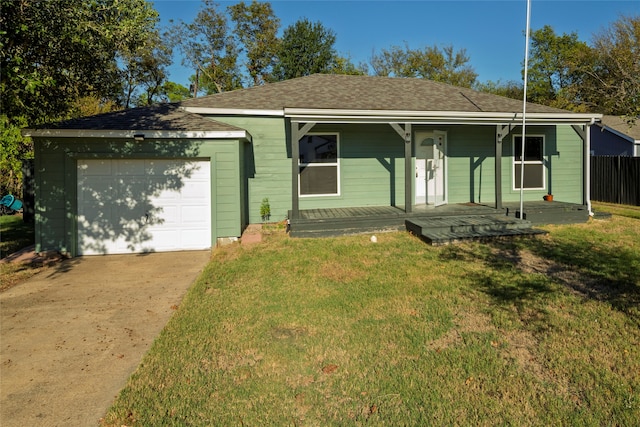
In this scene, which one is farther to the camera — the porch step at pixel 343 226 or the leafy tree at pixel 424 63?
the leafy tree at pixel 424 63

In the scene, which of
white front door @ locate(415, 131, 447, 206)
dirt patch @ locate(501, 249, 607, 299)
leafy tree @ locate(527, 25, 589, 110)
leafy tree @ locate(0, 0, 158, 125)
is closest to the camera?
dirt patch @ locate(501, 249, 607, 299)

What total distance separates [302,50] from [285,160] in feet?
59.0

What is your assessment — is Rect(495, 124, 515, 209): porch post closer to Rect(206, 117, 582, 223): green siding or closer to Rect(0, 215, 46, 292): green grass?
Rect(206, 117, 582, 223): green siding

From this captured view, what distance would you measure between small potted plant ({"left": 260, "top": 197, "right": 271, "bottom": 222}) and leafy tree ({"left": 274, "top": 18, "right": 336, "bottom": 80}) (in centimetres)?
1733

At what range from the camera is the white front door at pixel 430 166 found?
1060 centimetres

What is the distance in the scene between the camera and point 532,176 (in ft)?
37.0

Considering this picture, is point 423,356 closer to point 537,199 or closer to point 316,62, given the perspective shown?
point 537,199

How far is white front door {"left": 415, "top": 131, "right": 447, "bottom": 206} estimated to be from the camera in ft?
34.8

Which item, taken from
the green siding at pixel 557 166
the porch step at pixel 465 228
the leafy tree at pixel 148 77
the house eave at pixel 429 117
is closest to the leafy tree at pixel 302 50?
the leafy tree at pixel 148 77

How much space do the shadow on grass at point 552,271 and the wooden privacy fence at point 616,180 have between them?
9471 millimetres

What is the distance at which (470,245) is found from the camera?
7.38m

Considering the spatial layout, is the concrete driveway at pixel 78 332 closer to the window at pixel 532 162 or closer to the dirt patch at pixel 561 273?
the dirt patch at pixel 561 273

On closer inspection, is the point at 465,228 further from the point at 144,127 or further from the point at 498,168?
the point at 144,127

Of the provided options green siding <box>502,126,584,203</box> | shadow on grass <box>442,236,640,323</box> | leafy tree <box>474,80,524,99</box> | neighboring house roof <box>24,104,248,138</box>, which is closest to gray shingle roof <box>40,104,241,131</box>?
neighboring house roof <box>24,104,248,138</box>
